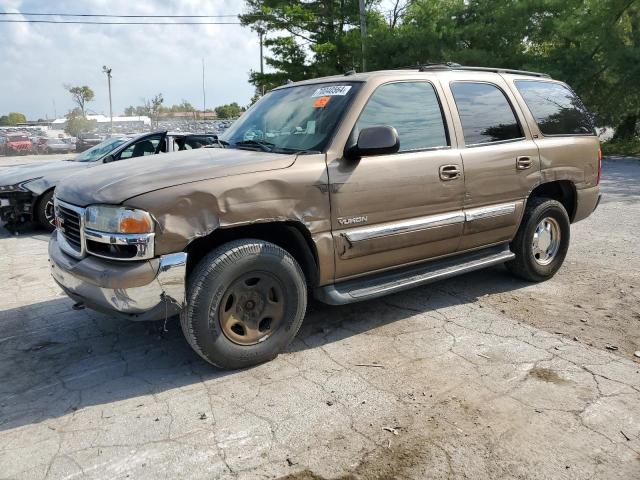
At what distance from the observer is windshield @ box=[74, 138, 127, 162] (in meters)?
8.86

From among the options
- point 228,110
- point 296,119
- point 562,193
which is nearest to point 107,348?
point 296,119

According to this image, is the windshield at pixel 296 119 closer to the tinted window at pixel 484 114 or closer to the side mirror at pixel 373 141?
the side mirror at pixel 373 141

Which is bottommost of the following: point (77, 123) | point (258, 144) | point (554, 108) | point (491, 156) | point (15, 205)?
point (15, 205)

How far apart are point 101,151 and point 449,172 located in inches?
280

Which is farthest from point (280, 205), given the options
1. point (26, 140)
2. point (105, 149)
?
point (26, 140)

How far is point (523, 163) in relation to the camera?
4.54 metres

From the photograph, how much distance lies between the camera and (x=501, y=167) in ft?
14.4

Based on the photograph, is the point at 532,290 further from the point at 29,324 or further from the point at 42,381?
the point at 29,324

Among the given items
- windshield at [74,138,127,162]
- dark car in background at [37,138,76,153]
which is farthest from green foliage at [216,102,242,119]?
windshield at [74,138,127,162]

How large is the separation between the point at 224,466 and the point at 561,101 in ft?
15.1

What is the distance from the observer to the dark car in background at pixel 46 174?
25.7 ft

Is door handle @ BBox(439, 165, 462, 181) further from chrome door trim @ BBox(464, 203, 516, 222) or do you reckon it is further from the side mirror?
the side mirror

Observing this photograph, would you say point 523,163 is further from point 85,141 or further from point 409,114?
point 85,141

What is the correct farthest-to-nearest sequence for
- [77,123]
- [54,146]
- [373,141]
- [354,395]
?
[77,123] → [54,146] → [373,141] → [354,395]
